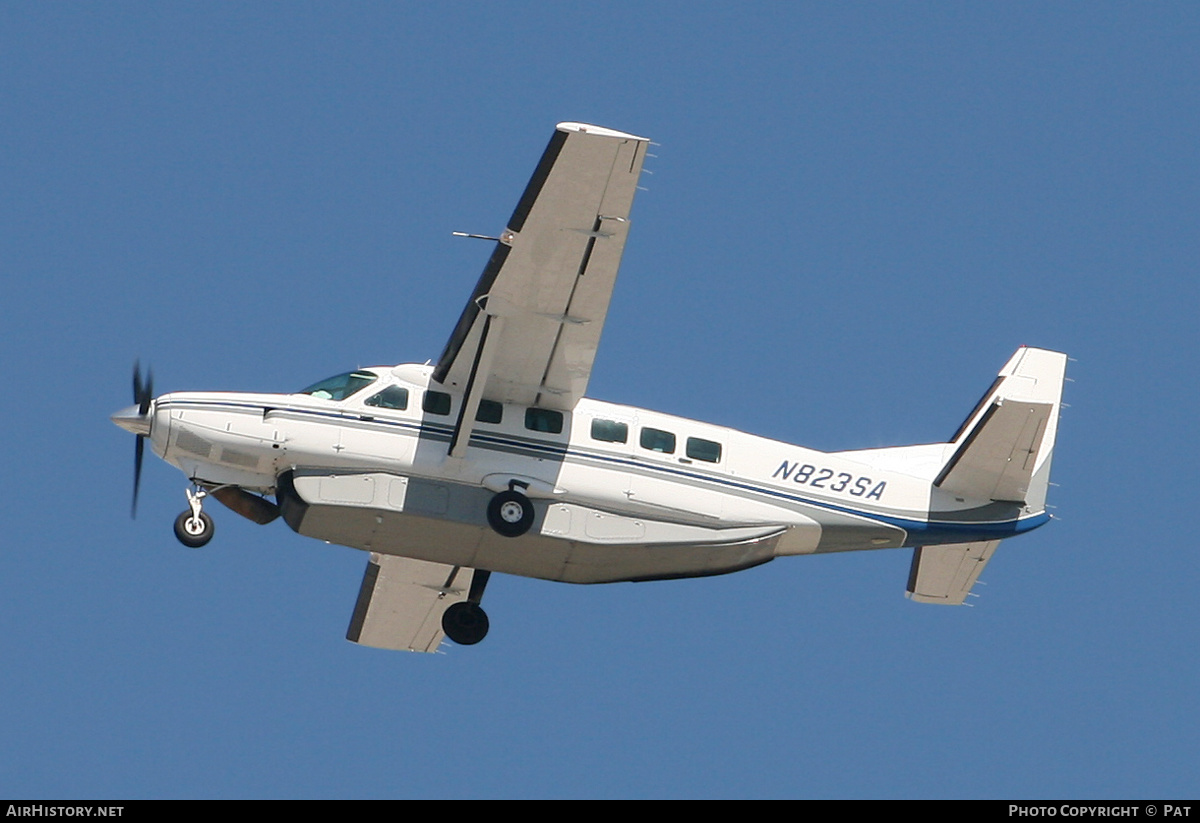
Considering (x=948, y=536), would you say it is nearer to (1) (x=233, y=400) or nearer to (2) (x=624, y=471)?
(2) (x=624, y=471)

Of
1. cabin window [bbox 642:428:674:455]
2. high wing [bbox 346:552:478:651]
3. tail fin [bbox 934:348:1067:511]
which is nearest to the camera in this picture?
cabin window [bbox 642:428:674:455]

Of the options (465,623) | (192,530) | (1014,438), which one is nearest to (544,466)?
(465,623)

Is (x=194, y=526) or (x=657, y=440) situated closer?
(x=194, y=526)

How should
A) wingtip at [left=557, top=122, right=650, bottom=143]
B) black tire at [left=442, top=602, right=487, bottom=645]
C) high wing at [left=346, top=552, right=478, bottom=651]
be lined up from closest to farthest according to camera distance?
wingtip at [left=557, top=122, right=650, bottom=143]
black tire at [left=442, top=602, right=487, bottom=645]
high wing at [left=346, top=552, right=478, bottom=651]

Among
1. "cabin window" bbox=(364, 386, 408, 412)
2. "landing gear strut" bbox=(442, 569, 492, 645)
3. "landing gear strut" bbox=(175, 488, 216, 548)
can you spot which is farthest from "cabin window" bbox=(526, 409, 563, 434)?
"landing gear strut" bbox=(175, 488, 216, 548)

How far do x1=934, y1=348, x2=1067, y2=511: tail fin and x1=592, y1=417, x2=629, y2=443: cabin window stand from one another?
14.6 feet

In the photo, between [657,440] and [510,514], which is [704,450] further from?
[510,514]

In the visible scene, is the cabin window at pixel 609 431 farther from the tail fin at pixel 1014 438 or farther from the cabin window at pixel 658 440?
the tail fin at pixel 1014 438

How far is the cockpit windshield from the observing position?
23.4 metres

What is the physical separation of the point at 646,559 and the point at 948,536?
14.1 ft

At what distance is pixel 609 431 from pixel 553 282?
2.60 m

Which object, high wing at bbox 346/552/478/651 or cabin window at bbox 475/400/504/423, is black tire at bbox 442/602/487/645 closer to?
high wing at bbox 346/552/478/651

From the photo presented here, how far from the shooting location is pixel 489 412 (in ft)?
77.2

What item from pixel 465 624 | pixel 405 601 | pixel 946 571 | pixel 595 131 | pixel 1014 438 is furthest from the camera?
pixel 405 601
